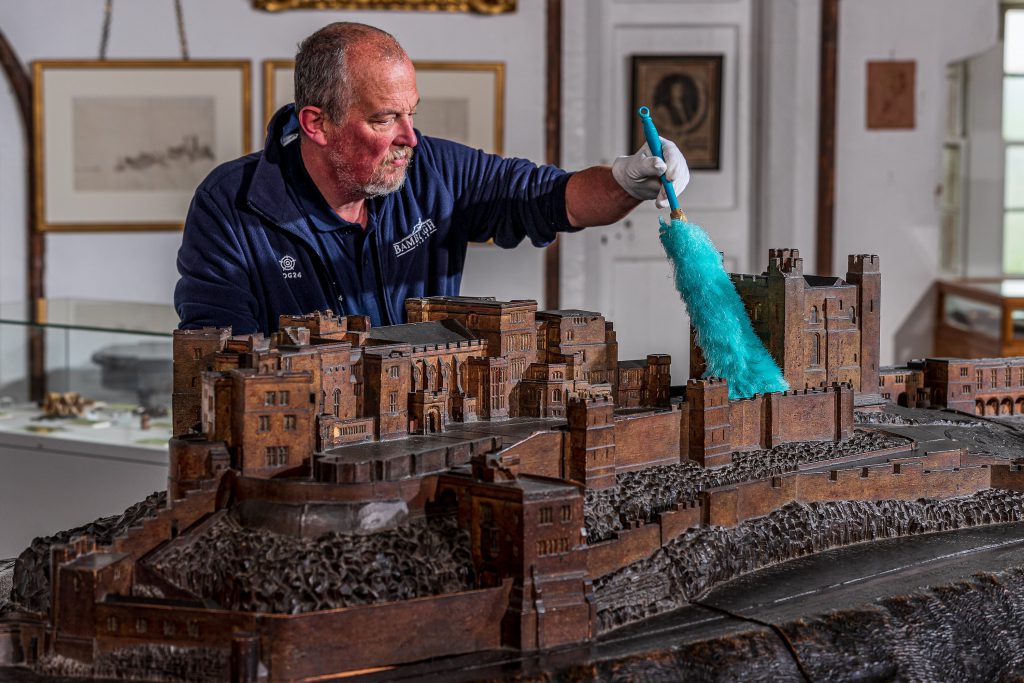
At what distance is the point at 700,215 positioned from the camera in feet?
69.5

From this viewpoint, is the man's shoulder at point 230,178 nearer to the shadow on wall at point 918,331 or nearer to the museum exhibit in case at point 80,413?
the museum exhibit in case at point 80,413

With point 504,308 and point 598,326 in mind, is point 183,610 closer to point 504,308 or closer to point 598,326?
point 504,308

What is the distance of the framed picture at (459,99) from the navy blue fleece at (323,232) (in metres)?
8.62

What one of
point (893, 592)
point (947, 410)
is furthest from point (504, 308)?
point (947, 410)

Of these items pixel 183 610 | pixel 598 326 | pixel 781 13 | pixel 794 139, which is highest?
pixel 781 13

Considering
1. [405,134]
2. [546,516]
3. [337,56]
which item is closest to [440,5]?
[405,134]

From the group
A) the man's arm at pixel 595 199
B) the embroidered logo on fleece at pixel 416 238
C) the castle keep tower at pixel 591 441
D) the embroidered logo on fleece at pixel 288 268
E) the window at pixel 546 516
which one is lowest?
the window at pixel 546 516

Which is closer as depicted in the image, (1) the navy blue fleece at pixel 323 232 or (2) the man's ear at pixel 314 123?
(2) the man's ear at pixel 314 123

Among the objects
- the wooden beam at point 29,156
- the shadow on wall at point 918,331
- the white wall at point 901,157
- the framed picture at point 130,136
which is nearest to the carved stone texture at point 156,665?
the wooden beam at point 29,156

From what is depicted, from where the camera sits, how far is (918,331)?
70.4 ft

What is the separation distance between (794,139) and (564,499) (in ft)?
47.0

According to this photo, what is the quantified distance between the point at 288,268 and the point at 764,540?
3881 mm

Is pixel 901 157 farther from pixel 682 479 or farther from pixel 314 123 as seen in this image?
pixel 314 123

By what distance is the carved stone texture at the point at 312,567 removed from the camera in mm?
6953
